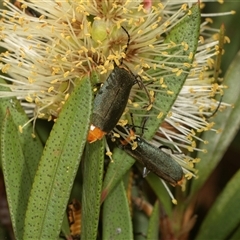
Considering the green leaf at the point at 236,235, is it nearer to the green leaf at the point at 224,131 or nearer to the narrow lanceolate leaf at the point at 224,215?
the narrow lanceolate leaf at the point at 224,215

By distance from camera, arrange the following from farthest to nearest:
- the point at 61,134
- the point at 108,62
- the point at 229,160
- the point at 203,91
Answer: the point at 229,160 < the point at 203,91 < the point at 108,62 < the point at 61,134

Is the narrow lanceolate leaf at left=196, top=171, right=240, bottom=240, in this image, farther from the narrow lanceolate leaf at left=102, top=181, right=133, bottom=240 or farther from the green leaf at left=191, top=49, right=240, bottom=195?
the narrow lanceolate leaf at left=102, top=181, right=133, bottom=240

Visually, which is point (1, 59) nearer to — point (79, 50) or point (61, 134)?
point (79, 50)

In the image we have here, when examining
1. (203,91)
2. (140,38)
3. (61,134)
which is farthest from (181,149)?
(61,134)

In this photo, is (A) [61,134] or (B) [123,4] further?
(B) [123,4]

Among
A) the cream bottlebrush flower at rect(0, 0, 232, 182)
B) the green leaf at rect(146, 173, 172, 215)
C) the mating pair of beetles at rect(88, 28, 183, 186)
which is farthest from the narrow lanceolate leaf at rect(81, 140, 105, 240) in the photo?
the green leaf at rect(146, 173, 172, 215)

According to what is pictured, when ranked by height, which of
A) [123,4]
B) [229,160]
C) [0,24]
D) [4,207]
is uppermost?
[123,4]

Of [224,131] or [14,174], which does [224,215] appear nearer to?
[224,131]
